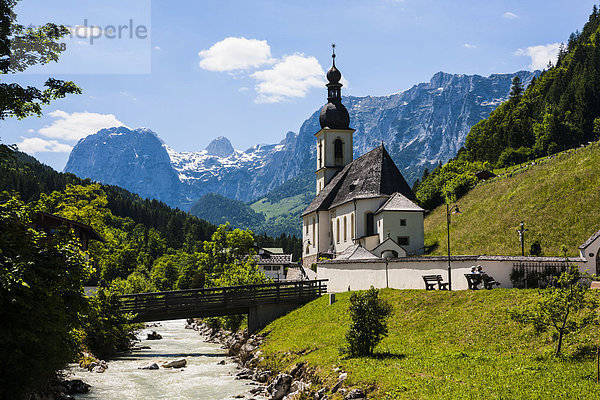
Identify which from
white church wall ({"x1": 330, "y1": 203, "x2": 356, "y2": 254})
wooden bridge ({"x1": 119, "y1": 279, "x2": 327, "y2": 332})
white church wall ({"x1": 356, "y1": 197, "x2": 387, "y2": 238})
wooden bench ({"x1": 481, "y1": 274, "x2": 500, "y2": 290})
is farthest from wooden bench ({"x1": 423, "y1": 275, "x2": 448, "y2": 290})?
white church wall ({"x1": 330, "y1": 203, "x2": 356, "y2": 254})

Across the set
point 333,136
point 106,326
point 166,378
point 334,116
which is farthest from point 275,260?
point 166,378

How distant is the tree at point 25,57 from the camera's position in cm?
1758

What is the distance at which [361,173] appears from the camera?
67062 millimetres

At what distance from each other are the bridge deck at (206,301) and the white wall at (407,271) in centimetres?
288

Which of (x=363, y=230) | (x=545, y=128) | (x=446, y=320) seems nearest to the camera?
(x=446, y=320)

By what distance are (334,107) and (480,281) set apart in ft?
196

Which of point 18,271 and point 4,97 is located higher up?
point 4,97

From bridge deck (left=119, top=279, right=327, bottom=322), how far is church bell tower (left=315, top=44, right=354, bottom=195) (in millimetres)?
40970

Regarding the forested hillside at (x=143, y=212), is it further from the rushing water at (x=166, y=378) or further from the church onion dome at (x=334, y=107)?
the rushing water at (x=166, y=378)

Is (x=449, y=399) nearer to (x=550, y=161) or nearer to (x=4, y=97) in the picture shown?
(x=4, y=97)

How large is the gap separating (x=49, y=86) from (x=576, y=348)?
20.6 m

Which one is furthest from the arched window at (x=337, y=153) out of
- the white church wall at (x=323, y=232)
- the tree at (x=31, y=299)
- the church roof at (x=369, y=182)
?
the tree at (x=31, y=299)

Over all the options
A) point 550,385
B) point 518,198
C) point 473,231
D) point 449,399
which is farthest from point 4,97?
point 518,198

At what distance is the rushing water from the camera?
26078 millimetres
